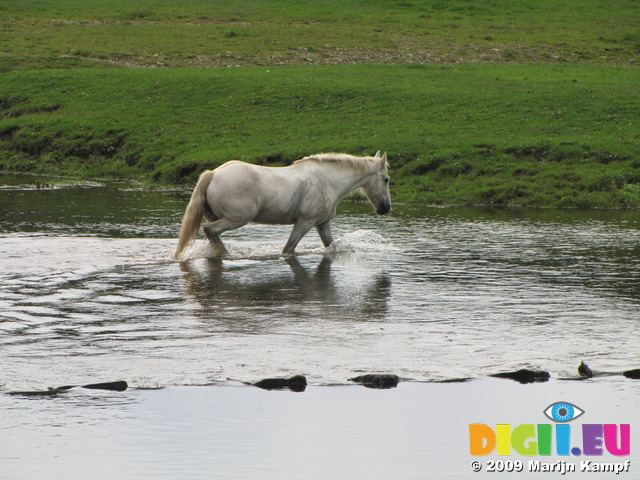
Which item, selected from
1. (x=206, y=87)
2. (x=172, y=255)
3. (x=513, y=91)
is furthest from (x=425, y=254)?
(x=206, y=87)

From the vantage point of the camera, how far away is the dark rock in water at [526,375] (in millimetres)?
9336

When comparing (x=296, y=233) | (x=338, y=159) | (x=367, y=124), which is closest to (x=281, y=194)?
(x=296, y=233)

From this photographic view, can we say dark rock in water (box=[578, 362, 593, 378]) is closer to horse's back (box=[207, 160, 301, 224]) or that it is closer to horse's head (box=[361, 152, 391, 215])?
horse's back (box=[207, 160, 301, 224])

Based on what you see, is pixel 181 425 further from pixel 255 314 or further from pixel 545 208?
pixel 545 208

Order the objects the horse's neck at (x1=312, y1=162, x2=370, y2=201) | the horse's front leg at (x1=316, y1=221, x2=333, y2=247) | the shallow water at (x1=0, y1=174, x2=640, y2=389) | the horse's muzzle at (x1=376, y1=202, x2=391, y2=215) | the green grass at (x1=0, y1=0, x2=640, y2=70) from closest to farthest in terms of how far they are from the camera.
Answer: the shallow water at (x1=0, y1=174, x2=640, y2=389), the horse's neck at (x1=312, y1=162, x2=370, y2=201), the horse's front leg at (x1=316, y1=221, x2=333, y2=247), the horse's muzzle at (x1=376, y1=202, x2=391, y2=215), the green grass at (x1=0, y1=0, x2=640, y2=70)

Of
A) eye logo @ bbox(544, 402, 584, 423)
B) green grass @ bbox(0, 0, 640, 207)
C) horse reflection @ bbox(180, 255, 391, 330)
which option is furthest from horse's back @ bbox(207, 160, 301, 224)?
green grass @ bbox(0, 0, 640, 207)

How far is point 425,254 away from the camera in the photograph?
16844 millimetres

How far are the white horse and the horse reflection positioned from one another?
618mm

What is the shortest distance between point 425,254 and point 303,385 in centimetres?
806

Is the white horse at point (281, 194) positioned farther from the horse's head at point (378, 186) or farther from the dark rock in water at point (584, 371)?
the dark rock in water at point (584, 371)

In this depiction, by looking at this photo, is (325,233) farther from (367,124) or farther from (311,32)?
(311,32)

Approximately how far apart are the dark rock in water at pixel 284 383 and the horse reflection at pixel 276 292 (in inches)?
78.7

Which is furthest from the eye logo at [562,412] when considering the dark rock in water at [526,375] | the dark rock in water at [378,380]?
the dark rock in water at [378,380]

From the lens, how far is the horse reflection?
11883mm
